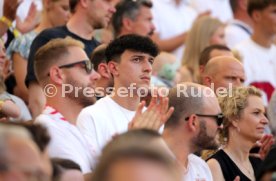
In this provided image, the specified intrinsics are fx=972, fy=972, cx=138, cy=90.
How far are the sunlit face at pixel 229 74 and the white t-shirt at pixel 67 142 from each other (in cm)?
248

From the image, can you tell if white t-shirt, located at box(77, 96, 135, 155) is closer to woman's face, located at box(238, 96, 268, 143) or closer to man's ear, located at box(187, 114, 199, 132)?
man's ear, located at box(187, 114, 199, 132)

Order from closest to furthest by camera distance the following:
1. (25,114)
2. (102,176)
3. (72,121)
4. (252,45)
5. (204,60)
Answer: (102,176) → (72,121) → (25,114) → (204,60) → (252,45)

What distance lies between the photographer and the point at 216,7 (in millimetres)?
13844

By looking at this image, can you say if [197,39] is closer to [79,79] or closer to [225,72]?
[225,72]

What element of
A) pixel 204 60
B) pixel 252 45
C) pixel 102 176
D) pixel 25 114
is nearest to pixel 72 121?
pixel 25 114

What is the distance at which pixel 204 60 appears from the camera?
10.4 meters

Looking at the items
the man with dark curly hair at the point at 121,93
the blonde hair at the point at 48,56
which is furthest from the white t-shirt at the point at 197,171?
the blonde hair at the point at 48,56

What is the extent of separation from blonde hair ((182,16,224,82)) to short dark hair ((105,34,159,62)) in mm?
2611

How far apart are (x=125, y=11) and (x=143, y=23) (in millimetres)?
243

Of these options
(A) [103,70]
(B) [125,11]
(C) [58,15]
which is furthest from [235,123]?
(B) [125,11]

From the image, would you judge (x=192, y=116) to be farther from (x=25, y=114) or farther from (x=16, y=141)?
(x=16, y=141)

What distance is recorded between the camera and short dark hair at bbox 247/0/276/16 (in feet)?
39.2

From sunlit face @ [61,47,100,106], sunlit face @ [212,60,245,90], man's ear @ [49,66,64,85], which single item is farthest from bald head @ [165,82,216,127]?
sunlit face @ [212,60,245,90]

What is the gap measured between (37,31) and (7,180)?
20.2ft
